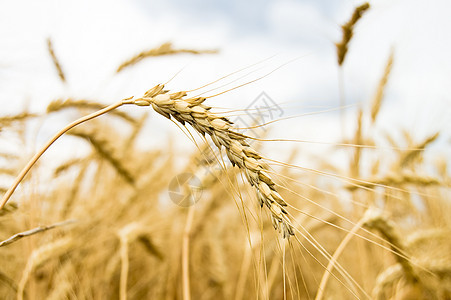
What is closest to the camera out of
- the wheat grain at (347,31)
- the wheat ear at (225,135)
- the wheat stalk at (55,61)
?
the wheat ear at (225,135)

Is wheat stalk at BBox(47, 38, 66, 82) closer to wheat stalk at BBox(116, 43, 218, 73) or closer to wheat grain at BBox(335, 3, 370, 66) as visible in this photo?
wheat stalk at BBox(116, 43, 218, 73)

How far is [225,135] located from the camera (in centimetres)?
65

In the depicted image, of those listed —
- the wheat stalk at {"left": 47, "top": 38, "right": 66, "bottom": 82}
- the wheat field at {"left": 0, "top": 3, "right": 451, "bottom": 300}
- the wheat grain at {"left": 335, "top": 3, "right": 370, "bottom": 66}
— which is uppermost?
the wheat grain at {"left": 335, "top": 3, "right": 370, "bottom": 66}

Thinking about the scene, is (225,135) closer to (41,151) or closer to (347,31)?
(41,151)

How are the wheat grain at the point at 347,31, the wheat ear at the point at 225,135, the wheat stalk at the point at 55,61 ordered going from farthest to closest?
the wheat stalk at the point at 55,61, the wheat grain at the point at 347,31, the wheat ear at the point at 225,135

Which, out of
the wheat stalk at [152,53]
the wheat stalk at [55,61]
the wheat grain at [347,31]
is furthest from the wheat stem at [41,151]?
the wheat stalk at [55,61]

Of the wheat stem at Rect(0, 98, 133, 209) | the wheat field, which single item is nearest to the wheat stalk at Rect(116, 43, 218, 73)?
the wheat field

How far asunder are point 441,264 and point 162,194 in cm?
193

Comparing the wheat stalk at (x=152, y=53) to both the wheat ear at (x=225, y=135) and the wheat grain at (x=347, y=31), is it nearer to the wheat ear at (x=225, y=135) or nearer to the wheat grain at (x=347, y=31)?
the wheat grain at (x=347, y=31)

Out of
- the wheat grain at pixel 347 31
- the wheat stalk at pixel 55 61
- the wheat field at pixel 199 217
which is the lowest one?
the wheat field at pixel 199 217

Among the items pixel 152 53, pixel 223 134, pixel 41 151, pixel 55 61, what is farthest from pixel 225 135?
pixel 55 61

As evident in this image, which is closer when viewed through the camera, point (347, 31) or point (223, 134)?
point (223, 134)

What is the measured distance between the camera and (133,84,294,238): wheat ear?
64 centimetres

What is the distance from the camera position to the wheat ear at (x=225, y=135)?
64 cm
